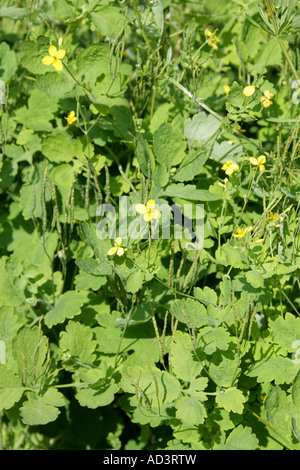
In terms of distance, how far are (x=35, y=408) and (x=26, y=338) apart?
207 millimetres

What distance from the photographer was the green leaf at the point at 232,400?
1.38m

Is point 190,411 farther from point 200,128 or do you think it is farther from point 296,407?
point 200,128

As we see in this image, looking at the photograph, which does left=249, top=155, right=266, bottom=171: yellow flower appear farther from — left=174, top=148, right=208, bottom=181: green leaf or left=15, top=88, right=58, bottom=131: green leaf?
left=15, top=88, right=58, bottom=131: green leaf

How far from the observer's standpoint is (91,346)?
1.59m

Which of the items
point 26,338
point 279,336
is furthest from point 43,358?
point 279,336

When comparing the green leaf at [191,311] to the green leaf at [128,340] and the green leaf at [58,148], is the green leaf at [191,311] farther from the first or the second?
the green leaf at [58,148]

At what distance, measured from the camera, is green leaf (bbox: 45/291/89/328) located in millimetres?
1602

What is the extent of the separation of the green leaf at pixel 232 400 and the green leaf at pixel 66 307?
1.73 ft

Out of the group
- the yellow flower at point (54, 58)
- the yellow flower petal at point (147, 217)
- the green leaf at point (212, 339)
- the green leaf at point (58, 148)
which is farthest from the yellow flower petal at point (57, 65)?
the green leaf at point (212, 339)

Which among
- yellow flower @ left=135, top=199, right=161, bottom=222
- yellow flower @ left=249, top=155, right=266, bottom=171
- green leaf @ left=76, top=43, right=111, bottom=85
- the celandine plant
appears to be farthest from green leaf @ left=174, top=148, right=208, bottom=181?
green leaf @ left=76, top=43, right=111, bottom=85

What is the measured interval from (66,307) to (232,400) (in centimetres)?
61

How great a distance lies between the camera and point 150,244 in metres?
1.39

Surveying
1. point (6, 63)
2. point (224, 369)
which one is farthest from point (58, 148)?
point (224, 369)
